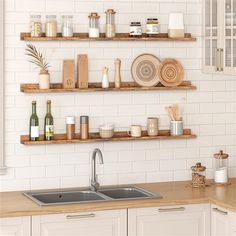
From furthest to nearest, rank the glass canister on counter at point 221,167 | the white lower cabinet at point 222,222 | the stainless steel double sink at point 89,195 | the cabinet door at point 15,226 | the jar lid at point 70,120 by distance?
the glass canister on counter at point 221,167 → the jar lid at point 70,120 → the stainless steel double sink at point 89,195 → the white lower cabinet at point 222,222 → the cabinet door at point 15,226

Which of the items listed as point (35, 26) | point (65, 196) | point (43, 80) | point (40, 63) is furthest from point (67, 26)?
point (65, 196)

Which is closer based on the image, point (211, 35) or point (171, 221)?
point (171, 221)

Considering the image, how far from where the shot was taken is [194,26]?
6371 mm

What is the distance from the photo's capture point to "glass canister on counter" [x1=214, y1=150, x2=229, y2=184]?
6.20 metres

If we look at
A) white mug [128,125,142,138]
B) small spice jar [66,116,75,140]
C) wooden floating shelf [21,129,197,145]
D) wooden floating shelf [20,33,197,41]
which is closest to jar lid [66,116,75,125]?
A: small spice jar [66,116,75,140]

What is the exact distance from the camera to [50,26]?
Result: 5.88 m

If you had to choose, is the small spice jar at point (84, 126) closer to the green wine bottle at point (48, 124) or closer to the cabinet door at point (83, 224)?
the green wine bottle at point (48, 124)

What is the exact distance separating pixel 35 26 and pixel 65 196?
4.47 feet

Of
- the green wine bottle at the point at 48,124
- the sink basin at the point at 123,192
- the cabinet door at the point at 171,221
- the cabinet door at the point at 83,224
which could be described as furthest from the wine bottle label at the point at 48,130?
the cabinet door at the point at 171,221

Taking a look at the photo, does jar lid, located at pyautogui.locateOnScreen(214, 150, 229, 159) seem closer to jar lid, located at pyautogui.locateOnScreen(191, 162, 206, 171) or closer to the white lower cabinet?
jar lid, located at pyautogui.locateOnScreen(191, 162, 206, 171)

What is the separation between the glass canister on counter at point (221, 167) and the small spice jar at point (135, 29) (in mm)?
1219

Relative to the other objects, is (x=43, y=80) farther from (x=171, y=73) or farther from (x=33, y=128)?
(x=171, y=73)

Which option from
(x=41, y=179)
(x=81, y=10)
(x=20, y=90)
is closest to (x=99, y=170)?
(x=41, y=179)

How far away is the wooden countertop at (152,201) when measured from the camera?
526cm
